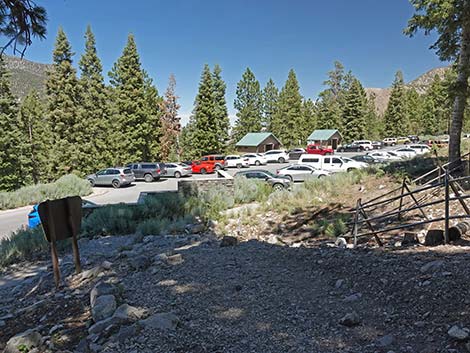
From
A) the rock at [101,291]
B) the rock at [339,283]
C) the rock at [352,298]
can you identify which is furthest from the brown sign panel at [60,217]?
the rock at [352,298]

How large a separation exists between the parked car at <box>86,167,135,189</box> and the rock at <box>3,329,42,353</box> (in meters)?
26.6

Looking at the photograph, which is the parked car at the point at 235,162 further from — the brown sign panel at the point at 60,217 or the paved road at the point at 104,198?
the brown sign panel at the point at 60,217

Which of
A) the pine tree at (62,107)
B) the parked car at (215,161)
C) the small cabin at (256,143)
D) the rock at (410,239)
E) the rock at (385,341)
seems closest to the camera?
the rock at (385,341)

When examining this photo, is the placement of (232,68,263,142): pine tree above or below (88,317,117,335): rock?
above

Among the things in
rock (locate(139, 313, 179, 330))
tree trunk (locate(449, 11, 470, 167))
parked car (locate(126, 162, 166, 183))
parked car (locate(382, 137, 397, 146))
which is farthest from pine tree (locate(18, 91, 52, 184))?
parked car (locate(382, 137, 397, 146))

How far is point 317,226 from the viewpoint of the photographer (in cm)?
1114

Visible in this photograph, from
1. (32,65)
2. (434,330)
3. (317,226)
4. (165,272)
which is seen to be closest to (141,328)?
A: (165,272)

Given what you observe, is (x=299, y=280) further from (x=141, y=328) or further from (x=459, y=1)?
(x=459, y=1)

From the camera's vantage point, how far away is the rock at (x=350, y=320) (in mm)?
3652

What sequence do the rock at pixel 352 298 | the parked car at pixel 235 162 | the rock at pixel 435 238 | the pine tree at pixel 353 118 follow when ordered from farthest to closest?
1. the pine tree at pixel 353 118
2. the parked car at pixel 235 162
3. the rock at pixel 435 238
4. the rock at pixel 352 298

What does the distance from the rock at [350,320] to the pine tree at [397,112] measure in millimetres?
70183

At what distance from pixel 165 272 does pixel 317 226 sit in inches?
255

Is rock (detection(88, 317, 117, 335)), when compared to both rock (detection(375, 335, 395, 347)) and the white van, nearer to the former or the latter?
rock (detection(375, 335, 395, 347))

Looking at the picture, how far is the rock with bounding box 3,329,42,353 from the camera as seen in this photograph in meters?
3.83
